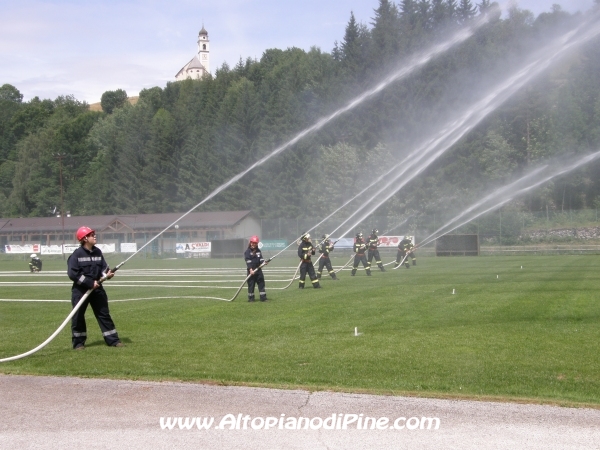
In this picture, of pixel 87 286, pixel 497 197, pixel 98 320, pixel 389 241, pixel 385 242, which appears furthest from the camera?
pixel 497 197

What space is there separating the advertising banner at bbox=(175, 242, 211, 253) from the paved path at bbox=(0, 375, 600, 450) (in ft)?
177

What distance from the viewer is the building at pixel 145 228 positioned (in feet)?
238

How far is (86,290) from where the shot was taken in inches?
464

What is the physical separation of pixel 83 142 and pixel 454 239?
283 ft

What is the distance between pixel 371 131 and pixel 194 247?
68.2 ft

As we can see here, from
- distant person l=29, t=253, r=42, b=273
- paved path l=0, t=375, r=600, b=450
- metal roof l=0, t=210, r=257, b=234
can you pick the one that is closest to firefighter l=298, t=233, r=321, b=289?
paved path l=0, t=375, r=600, b=450

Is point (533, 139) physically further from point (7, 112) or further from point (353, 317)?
point (7, 112)

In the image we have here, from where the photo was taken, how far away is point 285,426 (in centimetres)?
708

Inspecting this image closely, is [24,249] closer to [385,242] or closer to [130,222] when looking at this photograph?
[130,222]

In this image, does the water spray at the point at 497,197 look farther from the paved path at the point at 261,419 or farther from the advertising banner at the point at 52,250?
the paved path at the point at 261,419

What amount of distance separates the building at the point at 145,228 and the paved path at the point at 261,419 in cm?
5885

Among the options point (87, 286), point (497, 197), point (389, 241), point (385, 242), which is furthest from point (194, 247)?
point (87, 286)

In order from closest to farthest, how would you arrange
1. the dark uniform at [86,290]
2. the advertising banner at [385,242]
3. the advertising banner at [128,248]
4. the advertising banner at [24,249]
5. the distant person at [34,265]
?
1. the dark uniform at [86,290]
2. the distant person at [34,265]
3. the advertising banner at [385,242]
4. the advertising banner at [128,248]
5. the advertising banner at [24,249]

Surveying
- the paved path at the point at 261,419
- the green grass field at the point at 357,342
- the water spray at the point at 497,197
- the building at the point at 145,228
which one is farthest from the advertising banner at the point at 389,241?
the paved path at the point at 261,419
